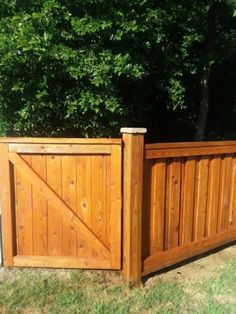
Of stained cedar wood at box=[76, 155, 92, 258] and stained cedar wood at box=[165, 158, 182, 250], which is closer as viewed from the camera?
stained cedar wood at box=[76, 155, 92, 258]

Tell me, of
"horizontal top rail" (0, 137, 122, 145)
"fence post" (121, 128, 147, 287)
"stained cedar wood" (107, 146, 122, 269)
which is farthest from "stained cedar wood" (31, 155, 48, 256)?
"fence post" (121, 128, 147, 287)

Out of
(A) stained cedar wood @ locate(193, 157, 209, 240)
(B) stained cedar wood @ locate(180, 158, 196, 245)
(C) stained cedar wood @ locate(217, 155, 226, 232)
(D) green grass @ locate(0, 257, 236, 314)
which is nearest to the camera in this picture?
(D) green grass @ locate(0, 257, 236, 314)

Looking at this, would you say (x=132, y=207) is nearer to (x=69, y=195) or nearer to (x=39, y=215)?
(x=69, y=195)

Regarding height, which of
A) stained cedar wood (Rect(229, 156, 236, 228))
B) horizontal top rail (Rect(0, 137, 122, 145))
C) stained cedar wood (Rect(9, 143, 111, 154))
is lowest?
stained cedar wood (Rect(229, 156, 236, 228))

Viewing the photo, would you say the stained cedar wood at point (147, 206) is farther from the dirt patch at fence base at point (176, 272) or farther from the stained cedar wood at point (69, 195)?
the stained cedar wood at point (69, 195)

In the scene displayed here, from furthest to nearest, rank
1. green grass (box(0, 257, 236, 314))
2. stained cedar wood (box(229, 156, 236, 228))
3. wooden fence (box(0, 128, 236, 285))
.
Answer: stained cedar wood (box(229, 156, 236, 228))
wooden fence (box(0, 128, 236, 285))
green grass (box(0, 257, 236, 314))

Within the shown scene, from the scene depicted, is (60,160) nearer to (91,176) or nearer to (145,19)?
(91,176)

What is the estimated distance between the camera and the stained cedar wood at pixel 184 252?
12.4 ft

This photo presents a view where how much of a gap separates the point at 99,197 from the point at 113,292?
0.94 meters

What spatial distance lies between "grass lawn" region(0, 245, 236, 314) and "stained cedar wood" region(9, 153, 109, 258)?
0.33 metres

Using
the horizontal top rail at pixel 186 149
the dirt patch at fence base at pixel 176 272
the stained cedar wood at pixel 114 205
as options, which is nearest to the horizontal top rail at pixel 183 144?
the horizontal top rail at pixel 186 149

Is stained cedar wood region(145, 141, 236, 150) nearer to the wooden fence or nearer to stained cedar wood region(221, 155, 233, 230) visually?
the wooden fence

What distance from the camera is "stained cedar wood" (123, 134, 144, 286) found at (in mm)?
3432

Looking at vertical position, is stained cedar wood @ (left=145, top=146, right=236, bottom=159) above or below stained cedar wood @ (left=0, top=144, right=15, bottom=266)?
above
